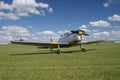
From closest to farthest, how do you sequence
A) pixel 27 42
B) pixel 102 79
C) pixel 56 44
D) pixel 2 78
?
pixel 102 79
pixel 2 78
pixel 27 42
pixel 56 44

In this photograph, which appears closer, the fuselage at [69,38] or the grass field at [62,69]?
the grass field at [62,69]

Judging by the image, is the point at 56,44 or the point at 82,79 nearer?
the point at 82,79

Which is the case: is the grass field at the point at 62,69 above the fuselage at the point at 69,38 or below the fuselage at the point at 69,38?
below

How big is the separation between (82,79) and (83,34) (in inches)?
858

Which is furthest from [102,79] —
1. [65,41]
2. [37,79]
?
[65,41]

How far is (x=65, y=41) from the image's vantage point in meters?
29.1

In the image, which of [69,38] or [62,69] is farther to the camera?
[69,38]

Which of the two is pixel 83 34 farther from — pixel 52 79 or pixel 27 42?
pixel 52 79

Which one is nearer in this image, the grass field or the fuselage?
the grass field

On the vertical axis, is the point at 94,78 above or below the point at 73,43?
below

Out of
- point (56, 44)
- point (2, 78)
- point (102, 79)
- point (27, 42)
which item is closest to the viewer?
point (102, 79)

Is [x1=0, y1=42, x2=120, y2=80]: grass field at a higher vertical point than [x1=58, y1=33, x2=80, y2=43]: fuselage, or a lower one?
lower

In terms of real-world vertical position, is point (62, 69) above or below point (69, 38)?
below

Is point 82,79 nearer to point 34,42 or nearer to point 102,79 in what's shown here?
point 102,79
